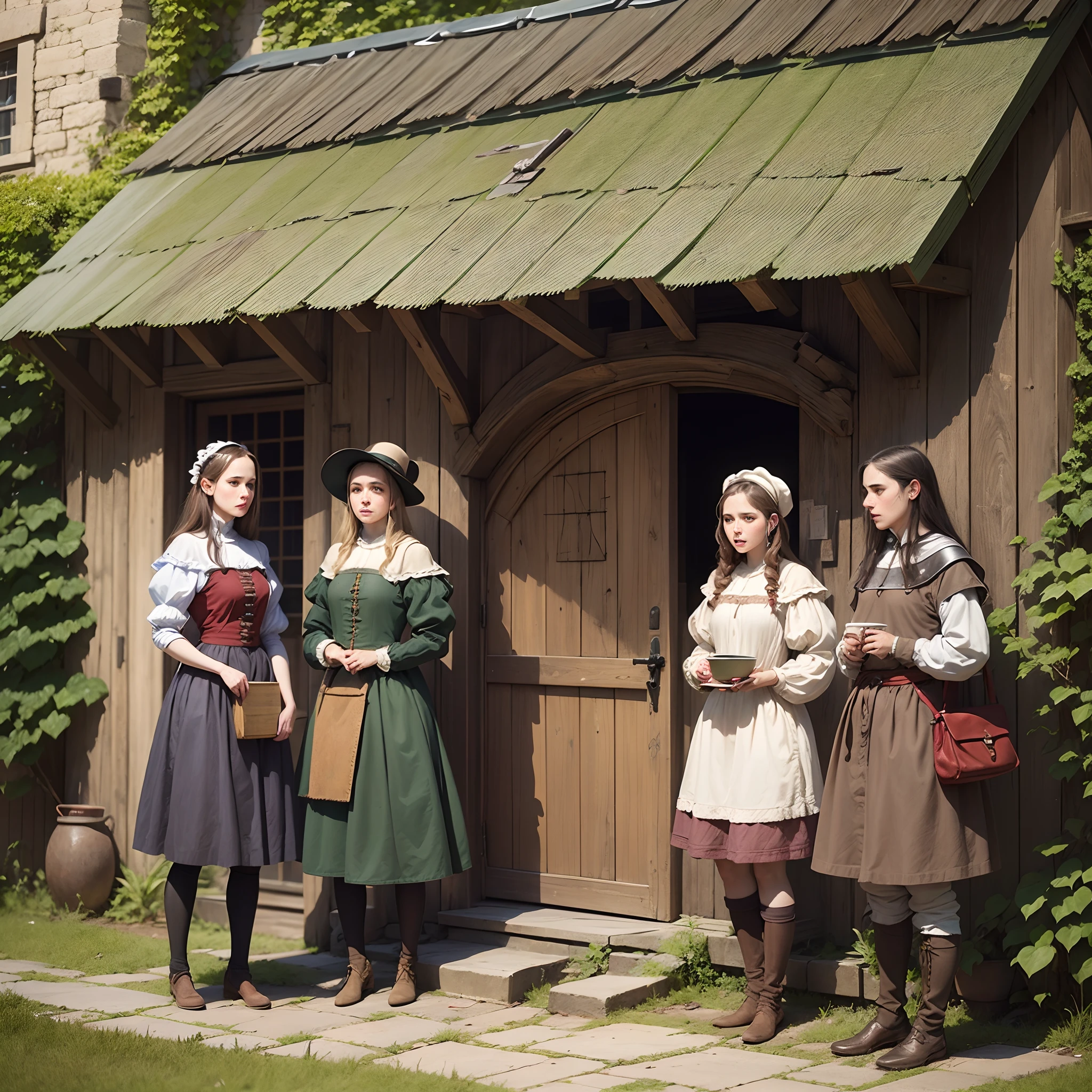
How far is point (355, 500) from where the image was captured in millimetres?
5895

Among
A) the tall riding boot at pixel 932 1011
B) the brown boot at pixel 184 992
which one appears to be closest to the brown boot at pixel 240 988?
the brown boot at pixel 184 992

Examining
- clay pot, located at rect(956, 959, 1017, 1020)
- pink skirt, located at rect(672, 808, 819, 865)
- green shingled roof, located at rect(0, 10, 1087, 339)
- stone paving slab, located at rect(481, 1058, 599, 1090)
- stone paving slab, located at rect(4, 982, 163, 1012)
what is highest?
green shingled roof, located at rect(0, 10, 1087, 339)

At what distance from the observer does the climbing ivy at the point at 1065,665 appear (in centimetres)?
→ 472

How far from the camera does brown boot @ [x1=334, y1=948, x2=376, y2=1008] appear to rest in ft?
18.2

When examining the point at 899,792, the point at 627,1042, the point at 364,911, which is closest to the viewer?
the point at 899,792

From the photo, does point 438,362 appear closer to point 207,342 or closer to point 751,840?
point 207,342

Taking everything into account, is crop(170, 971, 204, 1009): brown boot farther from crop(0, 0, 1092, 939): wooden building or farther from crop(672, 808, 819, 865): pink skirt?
crop(672, 808, 819, 865): pink skirt

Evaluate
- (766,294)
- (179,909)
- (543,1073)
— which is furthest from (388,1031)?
(766,294)

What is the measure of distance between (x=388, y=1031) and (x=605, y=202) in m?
3.18

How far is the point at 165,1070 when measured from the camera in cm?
450

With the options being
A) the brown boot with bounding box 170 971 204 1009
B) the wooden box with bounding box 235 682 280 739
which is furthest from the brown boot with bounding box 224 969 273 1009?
the wooden box with bounding box 235 682 280 739

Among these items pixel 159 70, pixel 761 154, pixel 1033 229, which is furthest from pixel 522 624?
pixel 159 70

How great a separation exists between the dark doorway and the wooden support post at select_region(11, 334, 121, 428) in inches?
117

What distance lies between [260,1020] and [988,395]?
3425 mm
